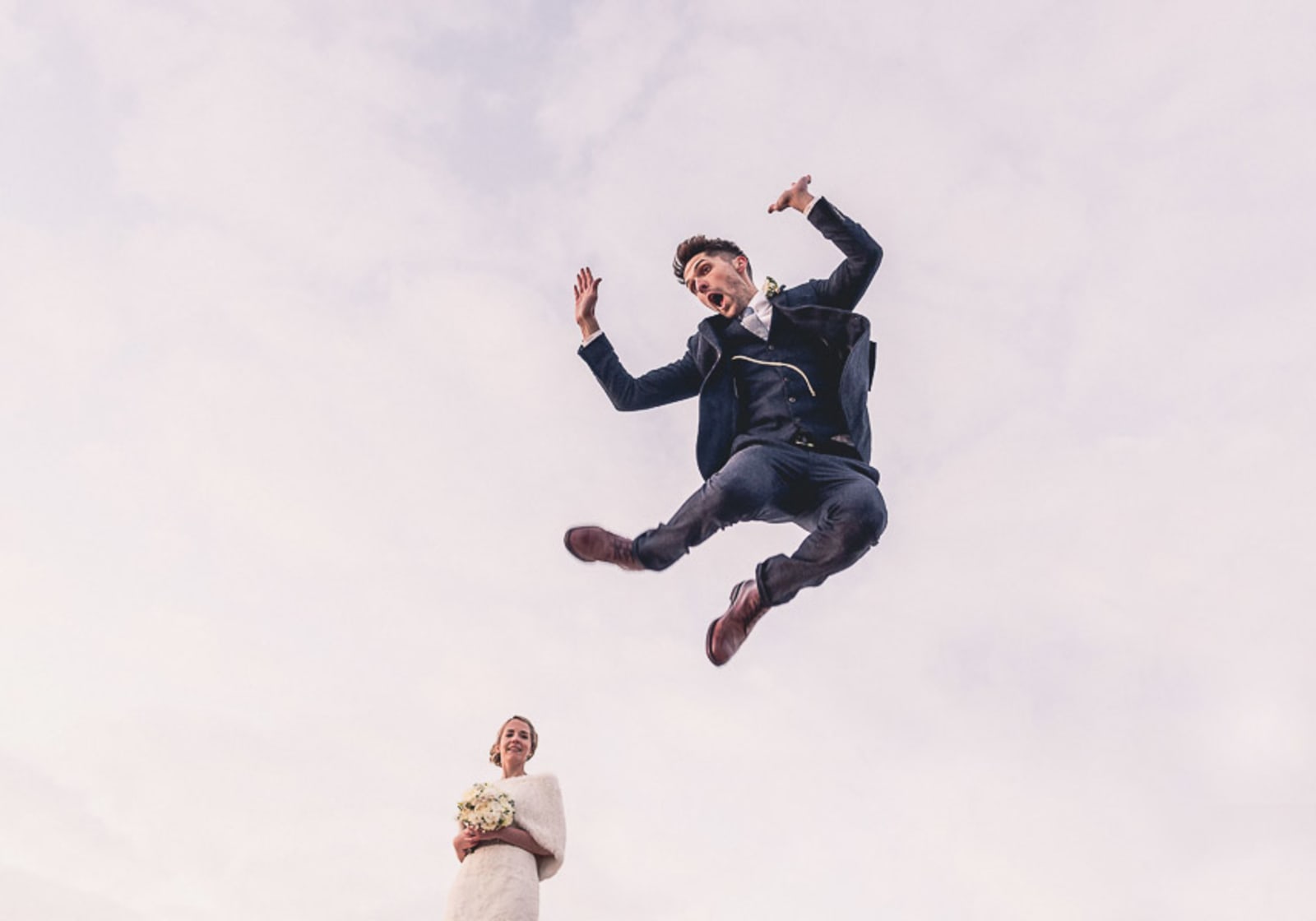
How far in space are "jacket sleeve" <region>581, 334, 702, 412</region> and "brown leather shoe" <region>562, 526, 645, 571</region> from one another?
1045mm

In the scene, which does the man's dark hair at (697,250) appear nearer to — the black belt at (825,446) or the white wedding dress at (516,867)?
the black belt at (825,446)

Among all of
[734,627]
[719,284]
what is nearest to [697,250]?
[719,284]

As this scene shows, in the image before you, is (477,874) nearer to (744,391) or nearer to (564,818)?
(564,818)

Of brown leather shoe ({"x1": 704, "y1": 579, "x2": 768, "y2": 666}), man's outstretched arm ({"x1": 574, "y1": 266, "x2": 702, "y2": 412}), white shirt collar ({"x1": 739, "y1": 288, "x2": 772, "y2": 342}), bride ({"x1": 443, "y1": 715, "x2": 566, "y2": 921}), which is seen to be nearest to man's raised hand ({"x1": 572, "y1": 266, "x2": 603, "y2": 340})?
man's outstretched arm ({"x1": 574, "y1": 266, "x2": 702, "y2": 412})

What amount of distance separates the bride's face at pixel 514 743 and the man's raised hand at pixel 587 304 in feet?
8.73

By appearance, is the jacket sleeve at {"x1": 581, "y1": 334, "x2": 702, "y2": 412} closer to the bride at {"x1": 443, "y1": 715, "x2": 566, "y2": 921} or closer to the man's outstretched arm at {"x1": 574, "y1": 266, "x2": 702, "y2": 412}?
the man's outstretched arm at {"x1": 574, "y1": 266, "x2": 702, "y2": 412}

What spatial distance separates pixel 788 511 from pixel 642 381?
4.65 ft

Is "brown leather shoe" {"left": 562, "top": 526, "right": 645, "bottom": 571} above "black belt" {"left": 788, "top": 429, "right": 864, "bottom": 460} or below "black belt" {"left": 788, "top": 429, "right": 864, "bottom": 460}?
below

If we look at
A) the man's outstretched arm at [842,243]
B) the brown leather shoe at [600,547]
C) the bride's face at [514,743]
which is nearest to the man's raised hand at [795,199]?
the man's outstretched arm at [842,243]

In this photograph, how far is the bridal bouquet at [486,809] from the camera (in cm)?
786

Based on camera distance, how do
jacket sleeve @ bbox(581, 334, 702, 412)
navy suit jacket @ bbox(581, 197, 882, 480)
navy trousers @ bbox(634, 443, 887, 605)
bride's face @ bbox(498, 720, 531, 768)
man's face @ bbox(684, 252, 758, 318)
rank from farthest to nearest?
bride's face @ bbox(498, 720, 531, 768), jacket sleeve @ bbox(581, 334, 702, 412), man's face @ bbox(684, 252, 758, 318), navy suit jacket @ bbox(581, 197, 882, 480), navy trousers @ bbox(634, 443, 887, 605)

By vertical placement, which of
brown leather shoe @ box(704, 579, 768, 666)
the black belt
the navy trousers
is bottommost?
brown leather shoe @ box(704, 579, 768, 666)

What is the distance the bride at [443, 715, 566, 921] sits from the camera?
7621 millimetres

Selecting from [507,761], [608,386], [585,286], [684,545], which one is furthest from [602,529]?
[507,761]
